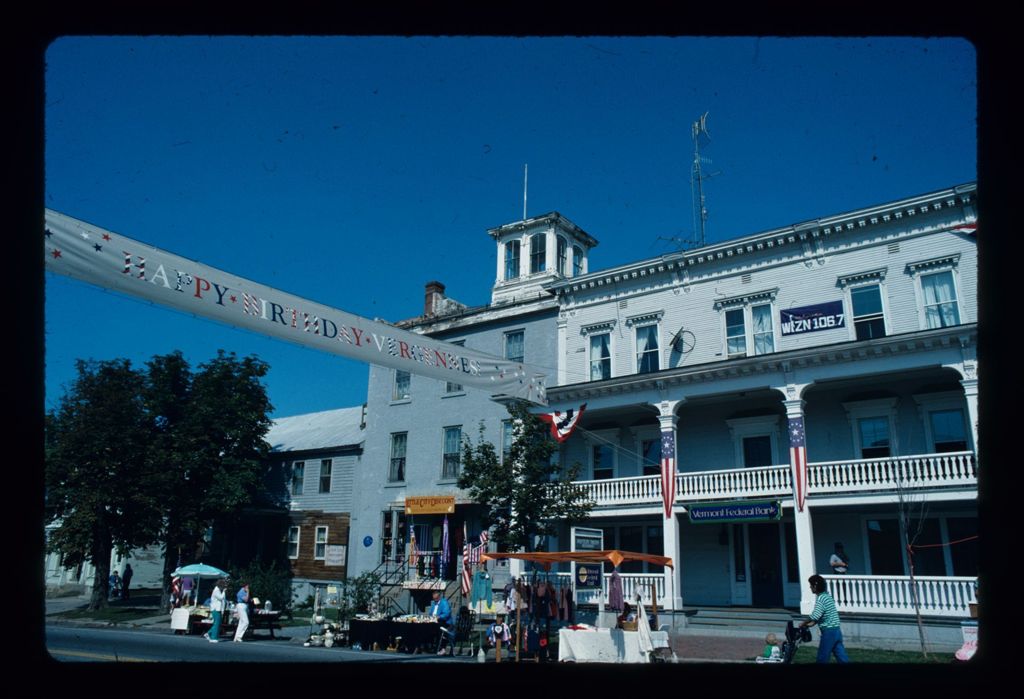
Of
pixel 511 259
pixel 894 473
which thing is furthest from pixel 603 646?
pixel 511 259

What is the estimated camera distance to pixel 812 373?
Answer: 2253 centimetres

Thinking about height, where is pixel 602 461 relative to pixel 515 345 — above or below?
below

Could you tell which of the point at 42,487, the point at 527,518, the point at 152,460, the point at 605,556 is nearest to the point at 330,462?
the point at 152,460

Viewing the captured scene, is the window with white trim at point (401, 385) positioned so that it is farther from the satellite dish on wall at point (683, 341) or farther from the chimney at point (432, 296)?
the satellite dish on wall at point (683, 341)

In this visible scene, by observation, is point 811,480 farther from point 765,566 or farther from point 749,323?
point 749,323

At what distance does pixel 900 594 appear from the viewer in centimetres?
1966

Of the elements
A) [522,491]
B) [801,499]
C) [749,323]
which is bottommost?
[801,499]

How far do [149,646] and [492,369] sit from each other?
37.2ft

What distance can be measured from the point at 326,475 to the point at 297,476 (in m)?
2.12

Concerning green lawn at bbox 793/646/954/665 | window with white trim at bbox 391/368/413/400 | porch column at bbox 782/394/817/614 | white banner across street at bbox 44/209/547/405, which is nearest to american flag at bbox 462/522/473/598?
window with white trim at bbox 391/368/413/400

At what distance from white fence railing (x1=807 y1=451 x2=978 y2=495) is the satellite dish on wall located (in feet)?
18.3

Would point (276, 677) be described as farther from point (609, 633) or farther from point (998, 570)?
point (609, 633)

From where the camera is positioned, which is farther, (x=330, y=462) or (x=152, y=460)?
(x=330, y=462)

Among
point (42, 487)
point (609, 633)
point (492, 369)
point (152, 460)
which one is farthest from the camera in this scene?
point (152, 460)
